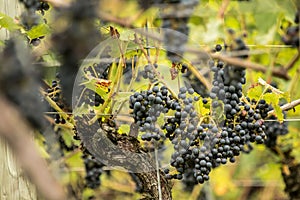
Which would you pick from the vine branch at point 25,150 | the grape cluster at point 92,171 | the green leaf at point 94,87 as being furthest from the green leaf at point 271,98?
the vine branch at point 25,150

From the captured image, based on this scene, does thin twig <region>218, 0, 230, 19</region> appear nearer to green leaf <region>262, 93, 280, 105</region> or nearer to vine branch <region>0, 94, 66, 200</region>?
green leaf <region>262, 93, 280, 105</region>

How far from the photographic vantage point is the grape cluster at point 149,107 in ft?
4.78

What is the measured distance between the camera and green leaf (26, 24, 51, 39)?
1.44 meters

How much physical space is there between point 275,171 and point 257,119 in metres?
1.66

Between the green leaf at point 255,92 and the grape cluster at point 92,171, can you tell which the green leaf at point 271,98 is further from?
the grape cluster at point 92,171

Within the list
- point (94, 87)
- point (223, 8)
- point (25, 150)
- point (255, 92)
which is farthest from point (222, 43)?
point (25, 150)

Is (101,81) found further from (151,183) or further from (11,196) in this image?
(11,196)

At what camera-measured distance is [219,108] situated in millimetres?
1522

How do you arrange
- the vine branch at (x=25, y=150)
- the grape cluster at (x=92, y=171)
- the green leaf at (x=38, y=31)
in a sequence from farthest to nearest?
the grape cluster at (x=92, y=171)
the green leaf at (x=38, y=31)
the vine branch at (x=25, y=150)

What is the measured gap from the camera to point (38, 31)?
4.77 feet

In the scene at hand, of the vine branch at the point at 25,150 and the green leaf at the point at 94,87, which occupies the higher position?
the vine branch at the point at 25,150

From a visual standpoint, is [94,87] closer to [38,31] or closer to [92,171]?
[38,31]

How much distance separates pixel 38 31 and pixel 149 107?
354 mm

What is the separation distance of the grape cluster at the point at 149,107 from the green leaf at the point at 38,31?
11.2 inches
